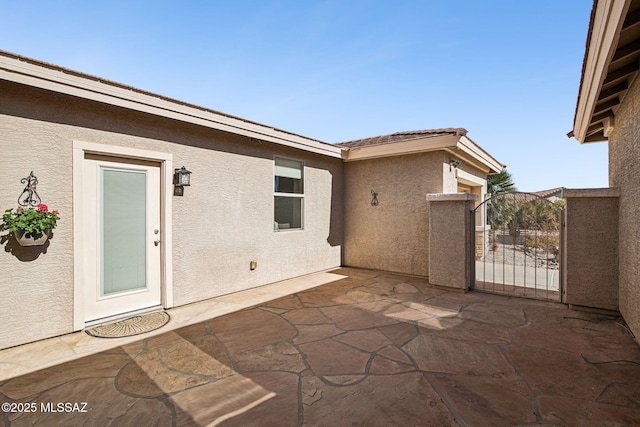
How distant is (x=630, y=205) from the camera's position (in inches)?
158

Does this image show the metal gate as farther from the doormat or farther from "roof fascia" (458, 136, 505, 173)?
the doormat

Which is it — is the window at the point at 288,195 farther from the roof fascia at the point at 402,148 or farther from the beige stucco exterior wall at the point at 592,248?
the beige stucco exterior wall at the point at 592,248

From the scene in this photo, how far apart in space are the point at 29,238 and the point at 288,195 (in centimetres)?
473

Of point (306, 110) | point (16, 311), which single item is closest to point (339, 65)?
point (306, 110)

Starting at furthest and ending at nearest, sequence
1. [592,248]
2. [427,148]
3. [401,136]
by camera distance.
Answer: [401,136] → [427,148] → [592,248]

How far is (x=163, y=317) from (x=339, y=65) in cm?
947

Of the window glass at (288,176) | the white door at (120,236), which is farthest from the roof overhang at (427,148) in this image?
the white door at (120,236)

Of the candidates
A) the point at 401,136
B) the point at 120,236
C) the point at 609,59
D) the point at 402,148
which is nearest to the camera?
the point at 609,59

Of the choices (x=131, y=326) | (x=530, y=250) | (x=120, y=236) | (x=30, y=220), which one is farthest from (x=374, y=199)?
(x=30, y=220)

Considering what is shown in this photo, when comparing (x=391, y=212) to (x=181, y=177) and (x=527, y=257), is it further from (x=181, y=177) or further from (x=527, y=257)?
(x=181, y=177)

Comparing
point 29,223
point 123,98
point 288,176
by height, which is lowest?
point 29,223

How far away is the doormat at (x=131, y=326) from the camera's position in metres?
4.05

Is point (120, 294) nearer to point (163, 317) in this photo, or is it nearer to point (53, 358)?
point (163, 317)

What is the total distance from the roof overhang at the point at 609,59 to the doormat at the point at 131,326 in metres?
6.33
